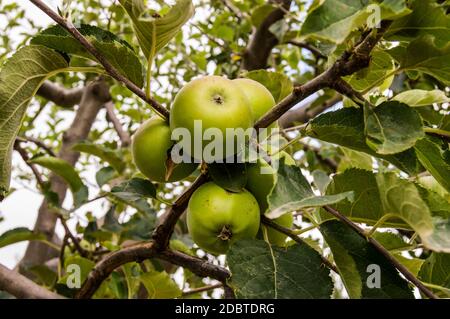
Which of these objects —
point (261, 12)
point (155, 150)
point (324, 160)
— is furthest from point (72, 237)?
point (324, 160)

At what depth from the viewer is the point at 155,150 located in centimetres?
85

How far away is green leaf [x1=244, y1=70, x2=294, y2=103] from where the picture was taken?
3.33 ft

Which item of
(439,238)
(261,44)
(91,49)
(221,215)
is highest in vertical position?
(261,44)

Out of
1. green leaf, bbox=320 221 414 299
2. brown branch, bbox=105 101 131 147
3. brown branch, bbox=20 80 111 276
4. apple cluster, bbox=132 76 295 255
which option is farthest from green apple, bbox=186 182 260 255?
brown branch, bbox=105 101 131 147

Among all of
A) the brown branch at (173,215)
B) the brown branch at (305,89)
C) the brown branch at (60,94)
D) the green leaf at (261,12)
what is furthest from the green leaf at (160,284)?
the brown branch at (60,94)

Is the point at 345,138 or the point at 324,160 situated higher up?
the point at 324,160

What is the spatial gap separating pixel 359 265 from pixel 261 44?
1532 millimetres

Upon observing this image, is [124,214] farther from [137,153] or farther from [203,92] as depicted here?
[203,92]

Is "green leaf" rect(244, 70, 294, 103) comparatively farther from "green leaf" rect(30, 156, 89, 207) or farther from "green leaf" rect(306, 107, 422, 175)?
"green leaf" rect(30, 156, 89, 207)

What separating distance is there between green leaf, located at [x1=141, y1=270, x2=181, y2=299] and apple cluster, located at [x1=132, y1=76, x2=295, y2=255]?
1.53ft

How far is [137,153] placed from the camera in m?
0.87

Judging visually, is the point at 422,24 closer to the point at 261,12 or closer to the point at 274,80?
the point at 274,80

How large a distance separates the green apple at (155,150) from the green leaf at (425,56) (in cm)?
38
